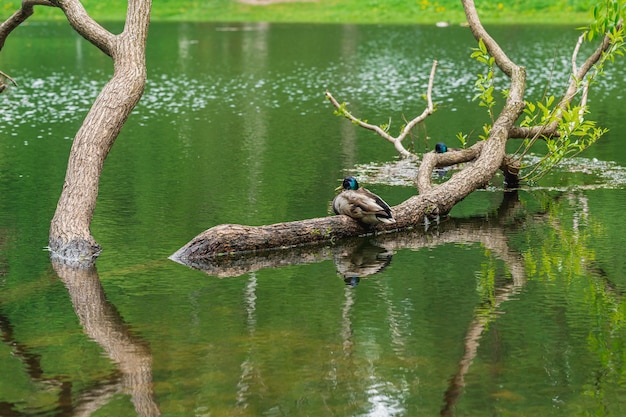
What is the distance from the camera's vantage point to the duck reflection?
1313cm

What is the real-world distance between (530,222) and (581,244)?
4.69 feet

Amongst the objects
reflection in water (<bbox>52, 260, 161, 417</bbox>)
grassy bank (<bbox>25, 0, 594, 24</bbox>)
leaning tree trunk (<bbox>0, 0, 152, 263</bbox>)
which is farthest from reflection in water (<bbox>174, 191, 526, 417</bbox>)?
grassy bank (<bbox>25, 0, 594, 24</bbox>)

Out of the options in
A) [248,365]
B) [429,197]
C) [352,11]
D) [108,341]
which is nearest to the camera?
[248,365]

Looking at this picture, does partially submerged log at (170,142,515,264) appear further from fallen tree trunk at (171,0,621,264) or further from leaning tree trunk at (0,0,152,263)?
leaning tree trunk at (0,0,152,263)

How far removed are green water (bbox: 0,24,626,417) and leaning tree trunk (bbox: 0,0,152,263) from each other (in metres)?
0.38

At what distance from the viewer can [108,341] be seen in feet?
35.1

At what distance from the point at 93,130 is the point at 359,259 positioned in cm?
385

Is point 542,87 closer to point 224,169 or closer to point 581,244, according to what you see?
point 224,169

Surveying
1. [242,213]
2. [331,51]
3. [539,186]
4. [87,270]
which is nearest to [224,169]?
[242,213]

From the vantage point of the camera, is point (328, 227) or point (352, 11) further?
point (352, 11)

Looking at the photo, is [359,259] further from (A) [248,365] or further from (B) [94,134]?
(A) [248,365]

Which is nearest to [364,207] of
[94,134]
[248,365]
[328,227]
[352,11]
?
[328,227]

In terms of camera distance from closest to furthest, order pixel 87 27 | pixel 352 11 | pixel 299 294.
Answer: pixel 299 294, pixel 87 27, pixel 352 11

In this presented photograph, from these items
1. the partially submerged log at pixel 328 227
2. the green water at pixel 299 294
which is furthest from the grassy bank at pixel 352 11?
the partially submerged log at pixel 328 227
